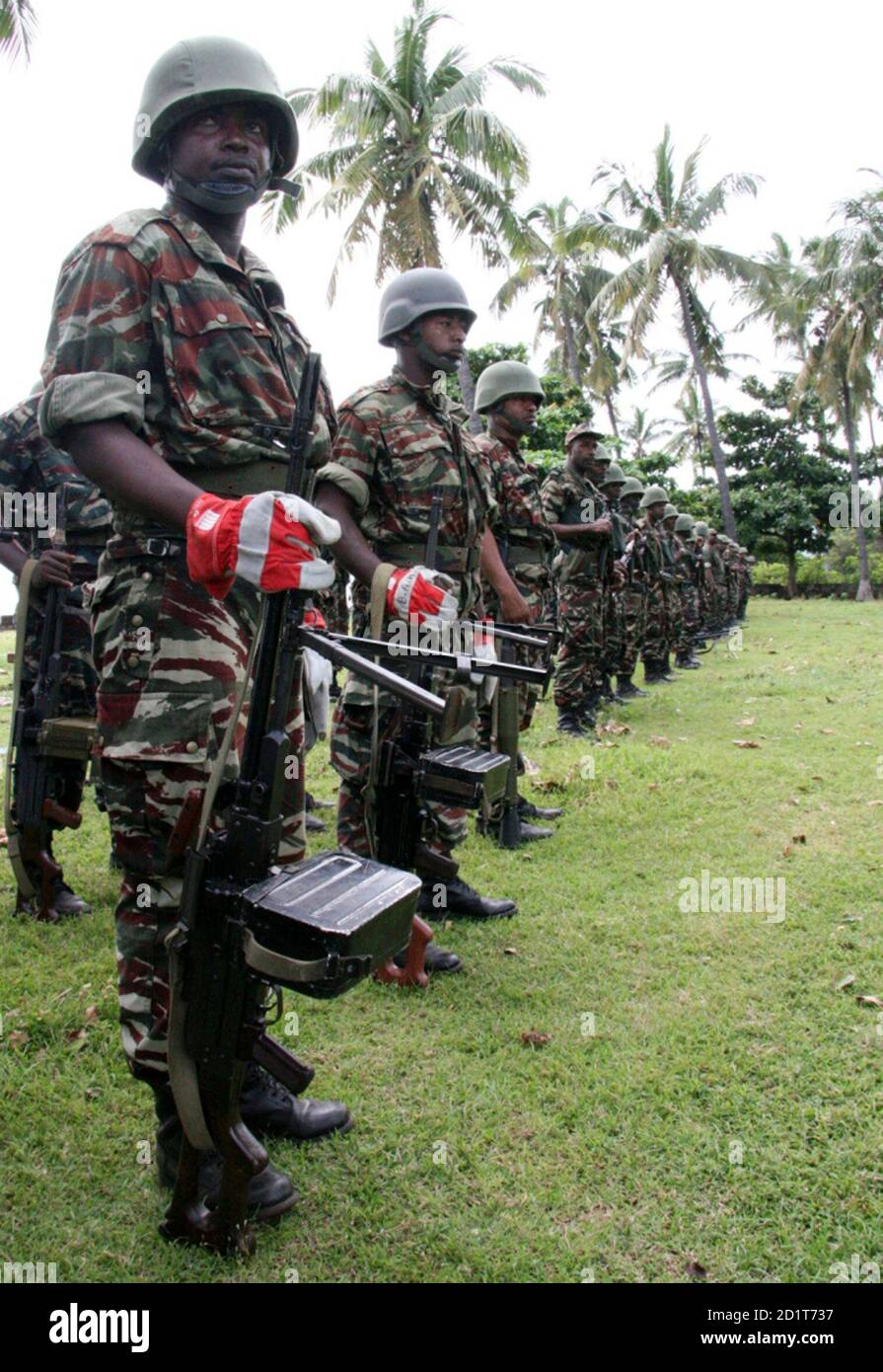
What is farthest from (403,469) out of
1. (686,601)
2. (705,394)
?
(705,394)

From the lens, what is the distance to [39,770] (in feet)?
13.3

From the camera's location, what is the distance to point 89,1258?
213 centimetres

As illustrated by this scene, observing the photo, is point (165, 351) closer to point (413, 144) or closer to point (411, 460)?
point (411, 460)

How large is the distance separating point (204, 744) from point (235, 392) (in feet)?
2.58

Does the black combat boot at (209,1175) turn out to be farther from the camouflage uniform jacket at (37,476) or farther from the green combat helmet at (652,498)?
the green combat helmet at (652,498)

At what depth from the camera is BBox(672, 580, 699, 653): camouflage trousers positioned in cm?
1378

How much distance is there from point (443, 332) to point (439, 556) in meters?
0.85

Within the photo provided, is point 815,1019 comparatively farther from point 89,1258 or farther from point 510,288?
point 510,288

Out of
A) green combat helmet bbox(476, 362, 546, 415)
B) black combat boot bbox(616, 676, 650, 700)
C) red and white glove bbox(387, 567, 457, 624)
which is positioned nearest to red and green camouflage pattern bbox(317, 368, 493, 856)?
red and white glove bbox(387, 567, 457, 624)

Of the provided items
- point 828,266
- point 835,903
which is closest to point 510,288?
point 828,266

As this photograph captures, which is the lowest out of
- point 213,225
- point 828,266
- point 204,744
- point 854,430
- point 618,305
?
point 204,744

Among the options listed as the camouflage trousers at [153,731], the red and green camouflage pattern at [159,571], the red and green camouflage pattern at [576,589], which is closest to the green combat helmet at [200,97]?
the red and green camouflage pattern at [159,571]

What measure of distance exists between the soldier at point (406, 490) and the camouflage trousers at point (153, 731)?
122 centimetres

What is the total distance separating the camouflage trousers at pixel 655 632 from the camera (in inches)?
482
